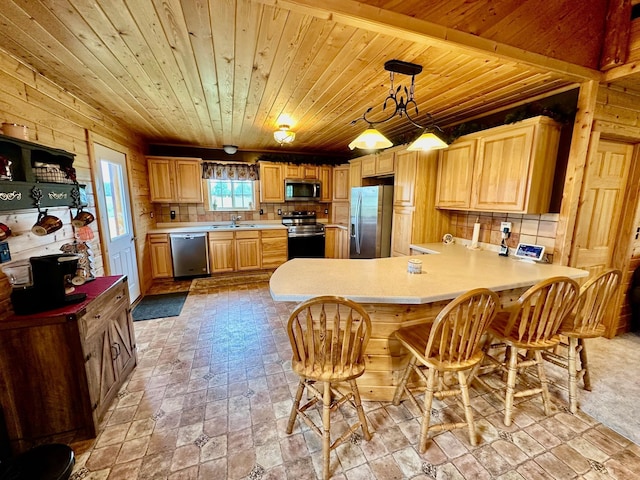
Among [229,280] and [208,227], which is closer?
[229,280]

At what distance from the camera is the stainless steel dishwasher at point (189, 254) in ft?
15.6

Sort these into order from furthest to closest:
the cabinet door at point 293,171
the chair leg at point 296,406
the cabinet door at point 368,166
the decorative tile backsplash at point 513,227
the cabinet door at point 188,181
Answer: the cabinet door at point 293,171 < the cabinet door at point 188,181 < the cabinet door at point 368,166 < the decorative tile backsplash at point 513,227 < the chair leg at point 296,406

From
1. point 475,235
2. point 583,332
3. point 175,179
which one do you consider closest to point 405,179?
point 475,235

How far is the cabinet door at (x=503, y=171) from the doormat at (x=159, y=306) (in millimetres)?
3995

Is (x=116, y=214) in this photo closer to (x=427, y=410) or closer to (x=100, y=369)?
(x=100, y=369)

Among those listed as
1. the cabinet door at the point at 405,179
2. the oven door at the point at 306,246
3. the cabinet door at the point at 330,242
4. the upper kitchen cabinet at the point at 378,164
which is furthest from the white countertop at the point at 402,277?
the cabinet door at the point at 330,242

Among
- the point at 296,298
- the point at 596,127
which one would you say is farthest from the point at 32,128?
the point at 596,127

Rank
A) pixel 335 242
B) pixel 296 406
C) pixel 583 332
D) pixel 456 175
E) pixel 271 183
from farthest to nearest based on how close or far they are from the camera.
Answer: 1. pixel 335 242
2. pixel 271 183
3. pixel 456 175
4. pixel 583 332
5. pixel 296 406

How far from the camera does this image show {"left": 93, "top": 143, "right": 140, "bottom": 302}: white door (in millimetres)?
3086

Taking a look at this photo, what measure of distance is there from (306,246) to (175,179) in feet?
9.14

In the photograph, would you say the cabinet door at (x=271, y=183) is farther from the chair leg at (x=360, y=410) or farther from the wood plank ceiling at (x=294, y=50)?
the chair leg at (x=360, y=410)

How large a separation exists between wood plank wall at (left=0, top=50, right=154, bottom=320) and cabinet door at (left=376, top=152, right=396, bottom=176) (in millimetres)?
3691

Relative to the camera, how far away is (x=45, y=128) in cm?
220

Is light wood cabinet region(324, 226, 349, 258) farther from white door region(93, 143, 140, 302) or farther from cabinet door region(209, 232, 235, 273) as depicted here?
white door region(93, 143, 140, 302)
